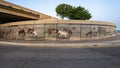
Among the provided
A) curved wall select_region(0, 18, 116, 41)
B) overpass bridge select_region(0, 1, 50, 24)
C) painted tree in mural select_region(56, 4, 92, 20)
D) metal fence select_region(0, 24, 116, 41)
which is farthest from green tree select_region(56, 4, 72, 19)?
metal fence select_region(0, 24, 116, 41)

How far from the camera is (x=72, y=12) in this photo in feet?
227

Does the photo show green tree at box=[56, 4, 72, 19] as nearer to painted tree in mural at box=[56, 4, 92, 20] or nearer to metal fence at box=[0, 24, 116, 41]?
painted tree in mural at box=[56, 4, 92, 20]

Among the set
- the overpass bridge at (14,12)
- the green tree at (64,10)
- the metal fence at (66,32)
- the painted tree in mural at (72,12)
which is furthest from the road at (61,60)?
the green tree at (64,10)

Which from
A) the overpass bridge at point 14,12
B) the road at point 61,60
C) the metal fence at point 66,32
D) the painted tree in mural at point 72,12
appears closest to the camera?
the road at point 61,60

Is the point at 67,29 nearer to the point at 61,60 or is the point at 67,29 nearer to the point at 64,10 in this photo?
the point at 61,60

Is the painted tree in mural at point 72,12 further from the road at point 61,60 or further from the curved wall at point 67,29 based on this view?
the road at point 61,60

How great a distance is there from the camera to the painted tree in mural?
224ft

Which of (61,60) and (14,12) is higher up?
(14,12)

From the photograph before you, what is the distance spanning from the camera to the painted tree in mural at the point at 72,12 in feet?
224

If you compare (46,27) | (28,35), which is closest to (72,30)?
(46,27)

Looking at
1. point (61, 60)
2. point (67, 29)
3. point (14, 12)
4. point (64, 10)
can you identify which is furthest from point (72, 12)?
point (61, 60)

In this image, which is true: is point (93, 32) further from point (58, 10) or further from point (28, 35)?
point (58, 10)

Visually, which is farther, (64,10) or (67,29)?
(64,10)

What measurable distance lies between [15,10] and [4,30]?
9.85m
